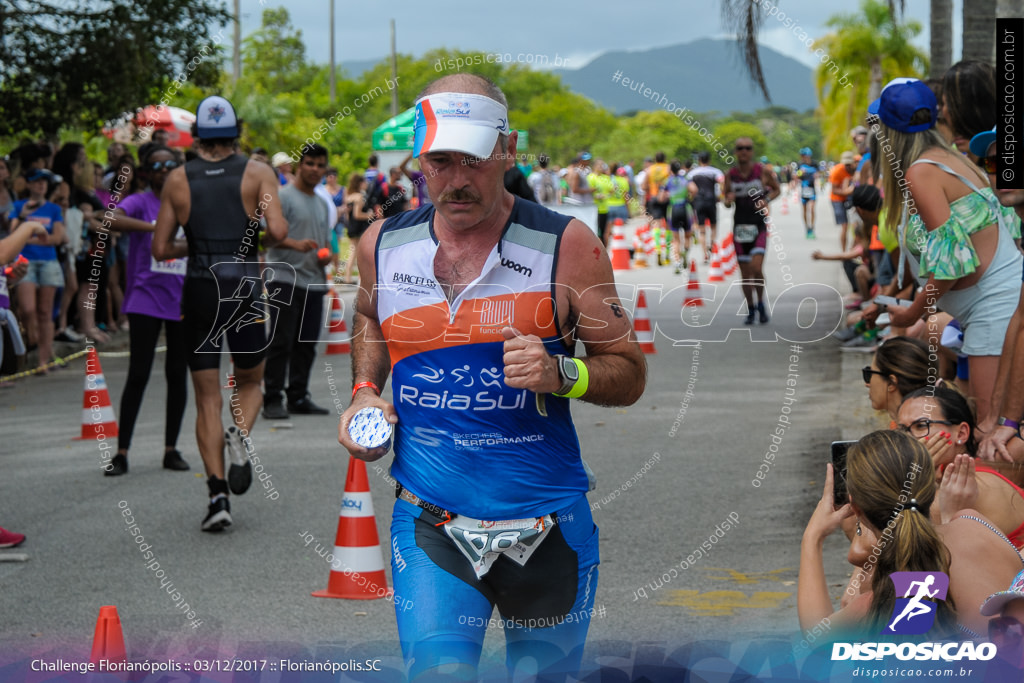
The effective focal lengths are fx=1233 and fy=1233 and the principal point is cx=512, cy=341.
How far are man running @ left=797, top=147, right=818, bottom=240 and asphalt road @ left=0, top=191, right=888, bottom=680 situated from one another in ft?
58.0

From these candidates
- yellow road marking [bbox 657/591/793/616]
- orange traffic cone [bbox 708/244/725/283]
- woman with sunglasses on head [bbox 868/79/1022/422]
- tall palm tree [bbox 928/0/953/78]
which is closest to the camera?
woman with sunglasses on head [bbox 868/79/1022/422]

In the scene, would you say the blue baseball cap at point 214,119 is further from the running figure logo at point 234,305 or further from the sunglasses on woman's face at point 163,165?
the sunglasses on woman's face at point 163,165

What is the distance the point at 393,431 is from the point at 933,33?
1193 centimetres

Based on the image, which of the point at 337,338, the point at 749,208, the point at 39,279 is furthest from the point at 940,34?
the point at 39,279

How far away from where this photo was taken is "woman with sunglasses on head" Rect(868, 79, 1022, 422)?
4605mm

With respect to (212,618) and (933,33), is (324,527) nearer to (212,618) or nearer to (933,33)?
(212,618)

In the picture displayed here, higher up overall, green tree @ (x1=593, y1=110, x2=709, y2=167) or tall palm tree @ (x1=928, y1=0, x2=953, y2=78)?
green tree @ (x1=593, y1=110, x2=709, y2=167)

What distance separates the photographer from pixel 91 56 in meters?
15.4

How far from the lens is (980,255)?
4648 millimetres

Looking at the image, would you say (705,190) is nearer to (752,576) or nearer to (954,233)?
(752,576)

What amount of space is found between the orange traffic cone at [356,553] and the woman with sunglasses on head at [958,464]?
96.4 inches

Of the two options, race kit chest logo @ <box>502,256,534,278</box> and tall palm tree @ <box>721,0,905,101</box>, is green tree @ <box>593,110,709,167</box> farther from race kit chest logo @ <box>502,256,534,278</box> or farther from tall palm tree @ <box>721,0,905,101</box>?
race kit chest logo @ <box>502,256,534,278</box>

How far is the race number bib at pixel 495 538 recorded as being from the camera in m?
3.05

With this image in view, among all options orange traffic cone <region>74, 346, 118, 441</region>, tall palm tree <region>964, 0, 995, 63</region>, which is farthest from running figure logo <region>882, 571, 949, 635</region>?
tall palm tree <region>964, 0, 995, 63</region>
